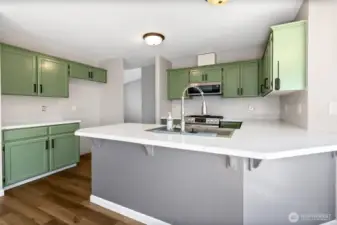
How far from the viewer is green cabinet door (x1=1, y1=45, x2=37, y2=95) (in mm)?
2542

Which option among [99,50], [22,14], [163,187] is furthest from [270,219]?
[99,50]

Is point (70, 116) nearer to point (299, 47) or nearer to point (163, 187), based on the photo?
point (163, 187)

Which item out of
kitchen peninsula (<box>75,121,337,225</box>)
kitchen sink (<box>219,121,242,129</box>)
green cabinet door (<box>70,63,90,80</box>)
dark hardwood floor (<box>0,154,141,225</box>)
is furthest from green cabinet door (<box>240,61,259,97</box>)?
green cabinet door (<box>70,63,90,80</box>)

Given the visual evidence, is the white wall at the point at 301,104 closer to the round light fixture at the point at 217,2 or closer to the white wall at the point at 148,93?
the round light fixture at the point at 217,2

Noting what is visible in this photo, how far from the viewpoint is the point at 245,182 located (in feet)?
4.27

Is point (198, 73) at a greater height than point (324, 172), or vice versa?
point (198, 73)

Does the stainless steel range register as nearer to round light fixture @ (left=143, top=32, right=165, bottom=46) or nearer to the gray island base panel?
round light fixture @ (left=143, top=32, right=165, bottom=46)

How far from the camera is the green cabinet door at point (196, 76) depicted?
3881mm

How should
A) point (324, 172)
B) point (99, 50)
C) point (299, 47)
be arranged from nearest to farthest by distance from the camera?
point (324, 172) → point (299, 47) → point (99, 50)

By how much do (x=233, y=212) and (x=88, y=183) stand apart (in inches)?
86.0

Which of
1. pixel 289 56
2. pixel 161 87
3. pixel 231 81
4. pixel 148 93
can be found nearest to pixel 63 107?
pixel 161 87

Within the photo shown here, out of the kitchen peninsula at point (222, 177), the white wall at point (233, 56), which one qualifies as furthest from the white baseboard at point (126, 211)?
the white wall at point (233, 56)

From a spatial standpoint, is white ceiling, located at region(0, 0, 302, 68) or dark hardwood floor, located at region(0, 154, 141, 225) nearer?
dark hardwood floor, located at region(0, 154, 141, 225)

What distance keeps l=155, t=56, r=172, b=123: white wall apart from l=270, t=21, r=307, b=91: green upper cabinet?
7.90 ft
